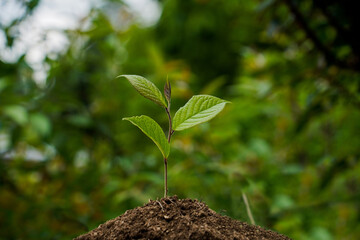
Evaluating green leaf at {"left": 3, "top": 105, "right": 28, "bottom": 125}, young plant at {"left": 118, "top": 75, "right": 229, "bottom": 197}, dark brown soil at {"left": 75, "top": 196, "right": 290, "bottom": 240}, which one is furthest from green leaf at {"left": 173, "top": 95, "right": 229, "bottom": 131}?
green leaf at {"left": 3, "top": 105, "right": 28, "bottom": 125}

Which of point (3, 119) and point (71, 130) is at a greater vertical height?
point (3, 119)

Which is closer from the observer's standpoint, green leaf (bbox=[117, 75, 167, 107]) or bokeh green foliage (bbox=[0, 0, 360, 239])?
green leaf (bbox=[117, 75, 167, 107])

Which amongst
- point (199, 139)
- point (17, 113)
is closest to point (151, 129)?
point (17, 113)

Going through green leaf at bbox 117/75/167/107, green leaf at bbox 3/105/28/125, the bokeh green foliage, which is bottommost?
the bokeh green foliage

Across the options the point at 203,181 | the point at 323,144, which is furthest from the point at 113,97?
the point at 323,144

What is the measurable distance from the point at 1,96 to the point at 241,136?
50.6 inches

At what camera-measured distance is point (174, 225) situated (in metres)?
0.49

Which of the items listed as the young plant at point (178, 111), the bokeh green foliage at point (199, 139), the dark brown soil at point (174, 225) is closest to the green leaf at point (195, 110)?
the young plant at point (178, 111)

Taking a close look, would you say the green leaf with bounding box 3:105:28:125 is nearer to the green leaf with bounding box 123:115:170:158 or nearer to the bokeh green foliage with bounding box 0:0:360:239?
the bokeh green foliage with bounding box 0:0:360:239

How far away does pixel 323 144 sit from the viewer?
208cm

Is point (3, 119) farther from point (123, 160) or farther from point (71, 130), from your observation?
point (123, 160)

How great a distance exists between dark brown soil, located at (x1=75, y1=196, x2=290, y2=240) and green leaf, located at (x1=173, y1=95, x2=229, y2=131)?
0.39 feet

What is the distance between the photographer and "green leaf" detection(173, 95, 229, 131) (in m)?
0.51

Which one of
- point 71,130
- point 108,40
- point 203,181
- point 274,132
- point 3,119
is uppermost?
point 108,40
